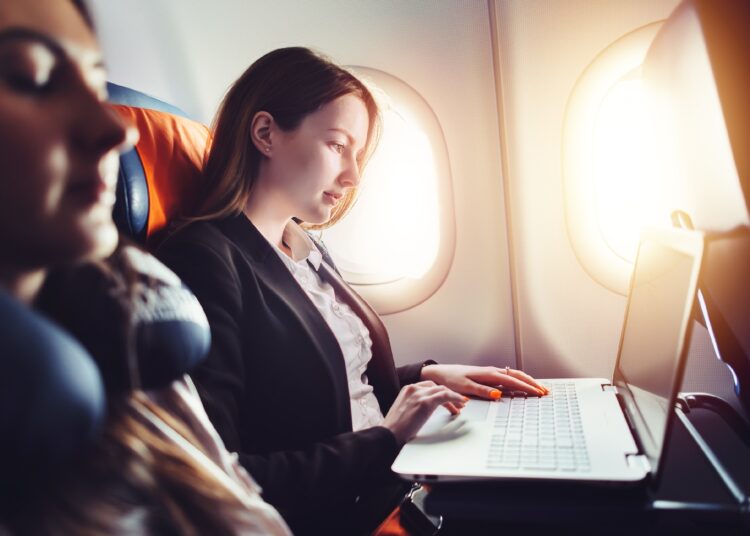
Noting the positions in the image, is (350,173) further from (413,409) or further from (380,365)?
(413,409)

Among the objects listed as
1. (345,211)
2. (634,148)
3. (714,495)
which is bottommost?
(714,495)

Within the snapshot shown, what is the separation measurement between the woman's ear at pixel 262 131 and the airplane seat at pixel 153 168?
0.16 meters

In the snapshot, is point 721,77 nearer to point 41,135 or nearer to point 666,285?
point 666,285

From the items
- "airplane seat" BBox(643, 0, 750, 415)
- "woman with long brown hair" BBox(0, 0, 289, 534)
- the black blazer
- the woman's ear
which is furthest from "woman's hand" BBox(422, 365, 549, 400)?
"woman with long brown hair" BBox(0, 0, 289, 534)

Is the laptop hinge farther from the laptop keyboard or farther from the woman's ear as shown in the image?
the woman's ear

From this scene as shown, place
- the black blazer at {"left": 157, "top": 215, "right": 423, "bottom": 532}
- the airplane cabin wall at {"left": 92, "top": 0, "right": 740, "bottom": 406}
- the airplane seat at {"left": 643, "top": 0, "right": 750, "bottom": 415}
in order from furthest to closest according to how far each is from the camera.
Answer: the airplane cabin wall at {"left": 92, "top": 0, "right": 740, "bottom": 406} → the black blazer at {"left": 157, "top": 215, "right": 423, "bottom": 532} → the airplane seat at {"left": 643, "top": 0, "right": 750, "bottom": 415}

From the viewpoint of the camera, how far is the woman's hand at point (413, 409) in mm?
1053

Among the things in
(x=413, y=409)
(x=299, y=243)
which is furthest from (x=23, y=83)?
(x=299, y=243)

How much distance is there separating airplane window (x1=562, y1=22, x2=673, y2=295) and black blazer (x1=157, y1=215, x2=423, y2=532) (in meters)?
0.91

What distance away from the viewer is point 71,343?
1.12ft

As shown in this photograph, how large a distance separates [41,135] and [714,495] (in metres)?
0.90

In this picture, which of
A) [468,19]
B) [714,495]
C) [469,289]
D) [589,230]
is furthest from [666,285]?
[468,19]

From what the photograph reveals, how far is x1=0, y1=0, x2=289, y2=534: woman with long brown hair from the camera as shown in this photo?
361 mm

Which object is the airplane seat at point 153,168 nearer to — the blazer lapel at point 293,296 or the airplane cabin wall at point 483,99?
the blazer lapel at point 293,296
